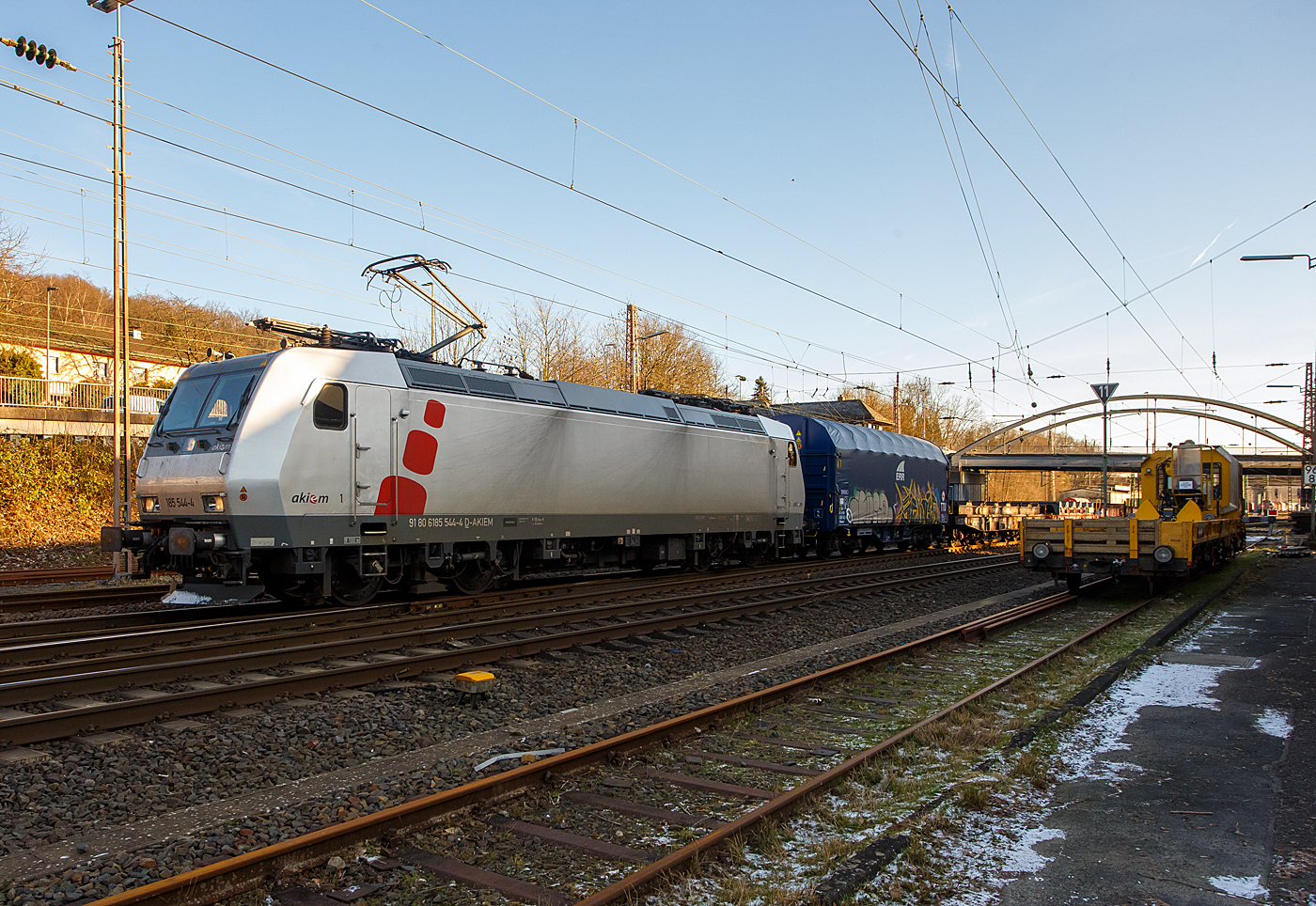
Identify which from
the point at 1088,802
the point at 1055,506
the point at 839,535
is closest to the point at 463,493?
the point at 1088,802

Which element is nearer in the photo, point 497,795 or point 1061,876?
point 1061,876

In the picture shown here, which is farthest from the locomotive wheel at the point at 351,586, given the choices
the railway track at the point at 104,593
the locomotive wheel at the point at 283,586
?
the locomotive wheel at the point at 283,586

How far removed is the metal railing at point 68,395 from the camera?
25.5 meters

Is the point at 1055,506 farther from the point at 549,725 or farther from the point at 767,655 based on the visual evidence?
the point at 549,725

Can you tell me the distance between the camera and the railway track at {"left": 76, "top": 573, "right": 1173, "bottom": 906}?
3.85 m

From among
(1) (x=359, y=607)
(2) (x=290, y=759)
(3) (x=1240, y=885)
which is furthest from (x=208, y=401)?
(3) (x=1240, y=885)

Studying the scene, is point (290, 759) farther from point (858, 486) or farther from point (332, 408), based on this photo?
point (858, 486)

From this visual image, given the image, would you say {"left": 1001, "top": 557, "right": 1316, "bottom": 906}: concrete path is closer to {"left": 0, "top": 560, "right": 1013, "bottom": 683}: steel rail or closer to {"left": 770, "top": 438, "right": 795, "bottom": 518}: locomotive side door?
{"left": 0, "top": 560, "right": 1013, "bottom": 683}: steel rail

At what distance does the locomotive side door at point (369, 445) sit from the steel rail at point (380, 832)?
630cm

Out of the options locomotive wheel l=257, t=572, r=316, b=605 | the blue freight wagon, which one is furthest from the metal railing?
the blue freight wagon

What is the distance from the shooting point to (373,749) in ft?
19.6

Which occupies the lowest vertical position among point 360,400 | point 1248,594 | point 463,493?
point 1248,594

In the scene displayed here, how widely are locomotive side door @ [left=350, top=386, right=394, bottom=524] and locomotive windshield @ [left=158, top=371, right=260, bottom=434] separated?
135 centimetres

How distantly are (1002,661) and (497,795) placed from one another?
673 centimetres
